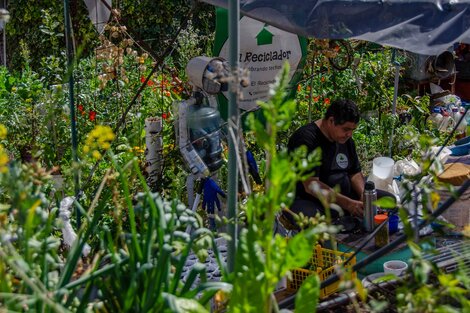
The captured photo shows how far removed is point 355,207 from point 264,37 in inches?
54.5

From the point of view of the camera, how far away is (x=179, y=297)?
6.66 feet

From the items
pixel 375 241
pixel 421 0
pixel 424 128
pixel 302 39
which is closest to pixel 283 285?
pixel 375 241

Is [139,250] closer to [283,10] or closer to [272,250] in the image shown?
[272,250]

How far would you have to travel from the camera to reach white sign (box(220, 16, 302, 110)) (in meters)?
5.04

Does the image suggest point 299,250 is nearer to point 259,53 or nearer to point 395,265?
point 395,265

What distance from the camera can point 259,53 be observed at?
5.09 meters

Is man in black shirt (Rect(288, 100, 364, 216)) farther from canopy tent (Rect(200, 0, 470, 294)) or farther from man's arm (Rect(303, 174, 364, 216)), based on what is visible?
canopy tent (Rect(200, 0, 470, 294))

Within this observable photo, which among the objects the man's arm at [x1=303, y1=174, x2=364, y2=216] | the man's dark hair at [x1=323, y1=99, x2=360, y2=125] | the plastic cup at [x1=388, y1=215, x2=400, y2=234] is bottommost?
the plastic cup at [x1=388, y1=215, x2=400, y2=234]

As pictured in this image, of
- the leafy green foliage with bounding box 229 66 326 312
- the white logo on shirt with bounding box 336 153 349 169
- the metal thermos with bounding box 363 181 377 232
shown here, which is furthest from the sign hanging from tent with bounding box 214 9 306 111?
the leafy green foliage with bounding box 229 66 326 312

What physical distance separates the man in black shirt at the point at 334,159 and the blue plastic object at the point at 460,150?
50.5 inches

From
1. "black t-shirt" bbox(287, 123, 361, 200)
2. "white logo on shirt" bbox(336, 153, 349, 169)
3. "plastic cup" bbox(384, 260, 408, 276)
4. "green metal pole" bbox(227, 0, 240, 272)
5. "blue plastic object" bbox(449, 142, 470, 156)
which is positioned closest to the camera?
"green metal pole" bbox(227, 0, 240, 272)

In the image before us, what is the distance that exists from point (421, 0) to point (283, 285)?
5.84ft

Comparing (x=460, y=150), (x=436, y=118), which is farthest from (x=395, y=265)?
(x=436, y=118)

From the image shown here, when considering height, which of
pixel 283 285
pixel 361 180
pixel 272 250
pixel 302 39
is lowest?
pixel 283 285
